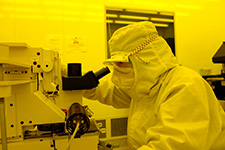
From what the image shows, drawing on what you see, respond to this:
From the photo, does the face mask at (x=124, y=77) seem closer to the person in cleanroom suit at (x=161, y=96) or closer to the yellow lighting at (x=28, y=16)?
the person in cleanroom suit at (x=161, y=96)

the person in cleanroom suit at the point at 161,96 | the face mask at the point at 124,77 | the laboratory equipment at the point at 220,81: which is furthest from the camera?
the laboratory equipment at the point at 220,81

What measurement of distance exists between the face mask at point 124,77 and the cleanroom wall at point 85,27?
48.3 inches

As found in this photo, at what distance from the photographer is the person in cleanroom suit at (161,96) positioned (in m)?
0.80

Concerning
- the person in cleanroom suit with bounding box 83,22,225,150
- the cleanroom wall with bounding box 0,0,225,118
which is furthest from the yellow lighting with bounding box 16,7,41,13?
the person in cleanroom suit with bounding box 83,22,225,150

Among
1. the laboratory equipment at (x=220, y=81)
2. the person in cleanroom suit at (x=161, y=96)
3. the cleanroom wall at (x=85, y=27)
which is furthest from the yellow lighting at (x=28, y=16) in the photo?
the laboratory equipment at (x=220, y=81)

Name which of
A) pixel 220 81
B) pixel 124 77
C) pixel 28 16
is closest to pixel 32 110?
pixel 124 77

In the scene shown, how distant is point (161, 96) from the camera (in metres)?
1.00

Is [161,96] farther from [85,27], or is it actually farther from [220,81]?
[220,81]

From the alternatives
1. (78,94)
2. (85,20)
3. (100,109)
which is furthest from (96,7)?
(78,94)

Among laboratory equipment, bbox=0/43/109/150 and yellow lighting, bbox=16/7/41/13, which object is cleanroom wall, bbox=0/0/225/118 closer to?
yellow lighting, bbox=16/7/41/13

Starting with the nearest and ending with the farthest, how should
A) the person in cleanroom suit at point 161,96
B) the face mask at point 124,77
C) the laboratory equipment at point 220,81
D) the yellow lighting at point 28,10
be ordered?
the person in cleanroom suit at point 161,96
the face mask at point 124,77
the yellow lighting at point 28,10
the laboratory equipment at point 220,81

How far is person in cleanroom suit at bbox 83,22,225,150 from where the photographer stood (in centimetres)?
80

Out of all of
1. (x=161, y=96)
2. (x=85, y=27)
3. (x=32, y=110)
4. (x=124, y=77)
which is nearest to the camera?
(x=32, y=110)

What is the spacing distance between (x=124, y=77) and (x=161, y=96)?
263 millimetres
